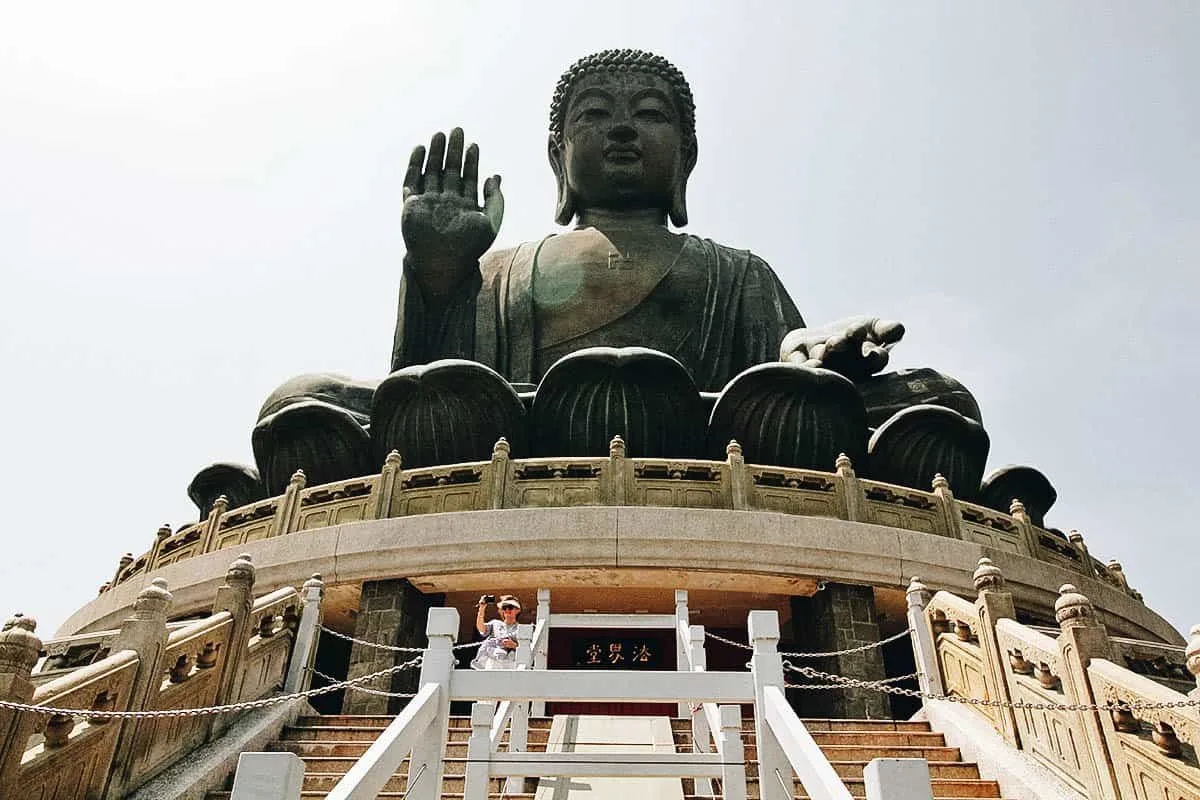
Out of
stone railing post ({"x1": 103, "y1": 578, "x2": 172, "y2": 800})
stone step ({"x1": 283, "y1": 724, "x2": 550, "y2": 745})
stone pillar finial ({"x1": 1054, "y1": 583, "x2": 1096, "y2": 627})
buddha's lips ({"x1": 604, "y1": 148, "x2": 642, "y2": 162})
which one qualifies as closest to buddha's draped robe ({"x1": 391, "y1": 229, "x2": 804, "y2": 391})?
buddha's lips ({"x1": 604, "y1": 148, "x2": 642, "y2": 162})

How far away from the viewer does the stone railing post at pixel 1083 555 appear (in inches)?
421

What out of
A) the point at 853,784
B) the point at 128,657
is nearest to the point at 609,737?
the point at 853,784

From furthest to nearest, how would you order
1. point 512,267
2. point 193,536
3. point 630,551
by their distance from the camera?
1. point 512,267
2. point 193,536
3. point 630,551

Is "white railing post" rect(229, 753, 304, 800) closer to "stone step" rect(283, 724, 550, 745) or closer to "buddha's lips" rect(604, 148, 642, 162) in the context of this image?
"stone step" rect(283, 724, 550, 745)

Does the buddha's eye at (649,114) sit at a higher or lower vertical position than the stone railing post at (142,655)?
higher

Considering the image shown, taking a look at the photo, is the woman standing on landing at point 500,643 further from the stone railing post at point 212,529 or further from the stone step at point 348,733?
the stone railing post at point 212,529

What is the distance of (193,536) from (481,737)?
783 cm

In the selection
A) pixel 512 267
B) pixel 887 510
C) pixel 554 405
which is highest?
pixel 512 267

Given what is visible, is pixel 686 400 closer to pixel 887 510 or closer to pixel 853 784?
pixel 887 510

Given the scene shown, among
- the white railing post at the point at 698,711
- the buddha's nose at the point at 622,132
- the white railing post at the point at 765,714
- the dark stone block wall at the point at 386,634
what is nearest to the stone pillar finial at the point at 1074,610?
the white railing post at the point at 698,711

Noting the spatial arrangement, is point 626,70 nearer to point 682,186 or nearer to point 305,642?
point 682,186

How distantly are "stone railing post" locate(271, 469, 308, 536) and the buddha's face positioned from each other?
882 centimetres

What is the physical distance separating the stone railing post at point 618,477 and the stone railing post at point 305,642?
3096 millimetres

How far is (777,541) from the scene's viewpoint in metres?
8.66
